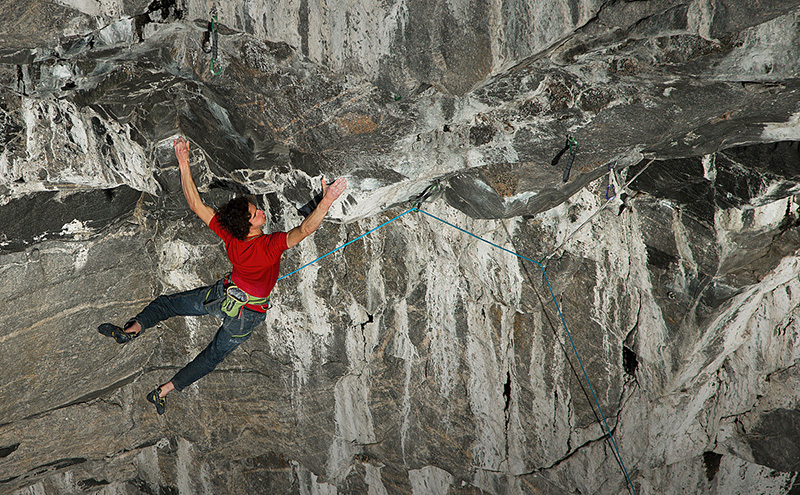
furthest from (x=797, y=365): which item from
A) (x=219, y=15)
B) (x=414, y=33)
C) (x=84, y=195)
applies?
(x=84, y=195)

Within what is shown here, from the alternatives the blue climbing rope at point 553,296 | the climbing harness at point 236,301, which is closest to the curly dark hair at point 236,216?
the climbing harness at point 236,301

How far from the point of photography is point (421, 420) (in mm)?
6227

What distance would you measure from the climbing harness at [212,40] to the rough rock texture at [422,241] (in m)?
0.03

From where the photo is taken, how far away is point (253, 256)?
469 centimetres

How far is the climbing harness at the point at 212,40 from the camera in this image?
3.85 metres

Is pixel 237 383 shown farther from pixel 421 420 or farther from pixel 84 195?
pixel 84 195

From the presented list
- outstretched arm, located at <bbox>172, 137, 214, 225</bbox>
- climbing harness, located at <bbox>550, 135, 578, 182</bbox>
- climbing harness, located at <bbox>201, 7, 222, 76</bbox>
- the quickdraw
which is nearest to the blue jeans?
outstretched arm, located at <bbox>172, 137, 214, 225</bbox>

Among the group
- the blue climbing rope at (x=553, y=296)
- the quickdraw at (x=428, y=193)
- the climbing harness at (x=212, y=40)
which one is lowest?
the blue climbing rope at (x=553, y=296)

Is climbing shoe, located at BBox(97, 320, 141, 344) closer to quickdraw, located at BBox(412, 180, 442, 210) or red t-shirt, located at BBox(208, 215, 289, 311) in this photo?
red t-shirt, located at BBox(208, 215, 289, 311)

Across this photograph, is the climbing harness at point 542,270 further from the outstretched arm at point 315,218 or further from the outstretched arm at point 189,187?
the outstretched arm at point 189,187

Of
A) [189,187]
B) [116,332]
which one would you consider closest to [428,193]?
[189,187]

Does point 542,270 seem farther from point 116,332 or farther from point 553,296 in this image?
point 116,332

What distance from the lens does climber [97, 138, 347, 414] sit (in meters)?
4.57

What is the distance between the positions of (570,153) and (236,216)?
7.72 ft
